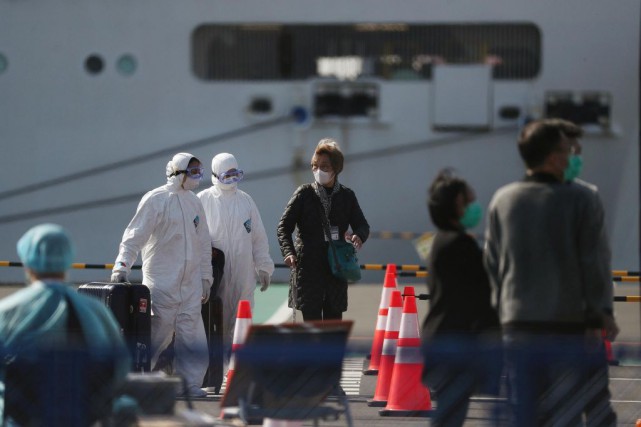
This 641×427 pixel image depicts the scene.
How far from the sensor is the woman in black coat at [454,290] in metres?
6.19

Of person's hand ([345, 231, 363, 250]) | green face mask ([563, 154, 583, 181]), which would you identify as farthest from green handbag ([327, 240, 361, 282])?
green face mask ([563, 154, 583, 181])

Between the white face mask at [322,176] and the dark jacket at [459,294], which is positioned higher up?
the white face mask at [322,176]

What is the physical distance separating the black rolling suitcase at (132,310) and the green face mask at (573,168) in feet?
10.2

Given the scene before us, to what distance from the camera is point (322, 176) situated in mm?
9766

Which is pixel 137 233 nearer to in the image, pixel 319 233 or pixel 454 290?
pixel 319 233

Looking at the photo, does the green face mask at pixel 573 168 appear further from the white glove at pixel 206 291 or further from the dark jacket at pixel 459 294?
the white glove at pixel 206 291

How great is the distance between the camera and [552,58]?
18.5m

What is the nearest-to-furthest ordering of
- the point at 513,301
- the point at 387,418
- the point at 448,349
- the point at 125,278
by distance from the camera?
the point at 448,349
the point at 513,301
the point at 387,418
the point at 125,278

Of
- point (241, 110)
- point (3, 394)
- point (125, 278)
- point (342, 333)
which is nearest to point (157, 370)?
point (125, 278)

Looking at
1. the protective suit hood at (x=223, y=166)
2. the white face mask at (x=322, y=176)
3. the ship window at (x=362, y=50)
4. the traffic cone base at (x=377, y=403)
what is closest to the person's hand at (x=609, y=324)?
the traffic cone base at (x=377, y=403)

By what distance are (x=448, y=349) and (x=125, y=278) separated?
4.34 meters

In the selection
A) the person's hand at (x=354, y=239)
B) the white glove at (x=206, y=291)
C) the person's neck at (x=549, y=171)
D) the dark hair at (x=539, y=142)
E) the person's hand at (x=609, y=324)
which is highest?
the dark hair at (x=539, y=142)

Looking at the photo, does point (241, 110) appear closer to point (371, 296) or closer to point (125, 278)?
point (371, 296)

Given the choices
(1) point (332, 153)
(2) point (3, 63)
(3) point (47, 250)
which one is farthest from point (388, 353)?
(2) point (3, 63)
